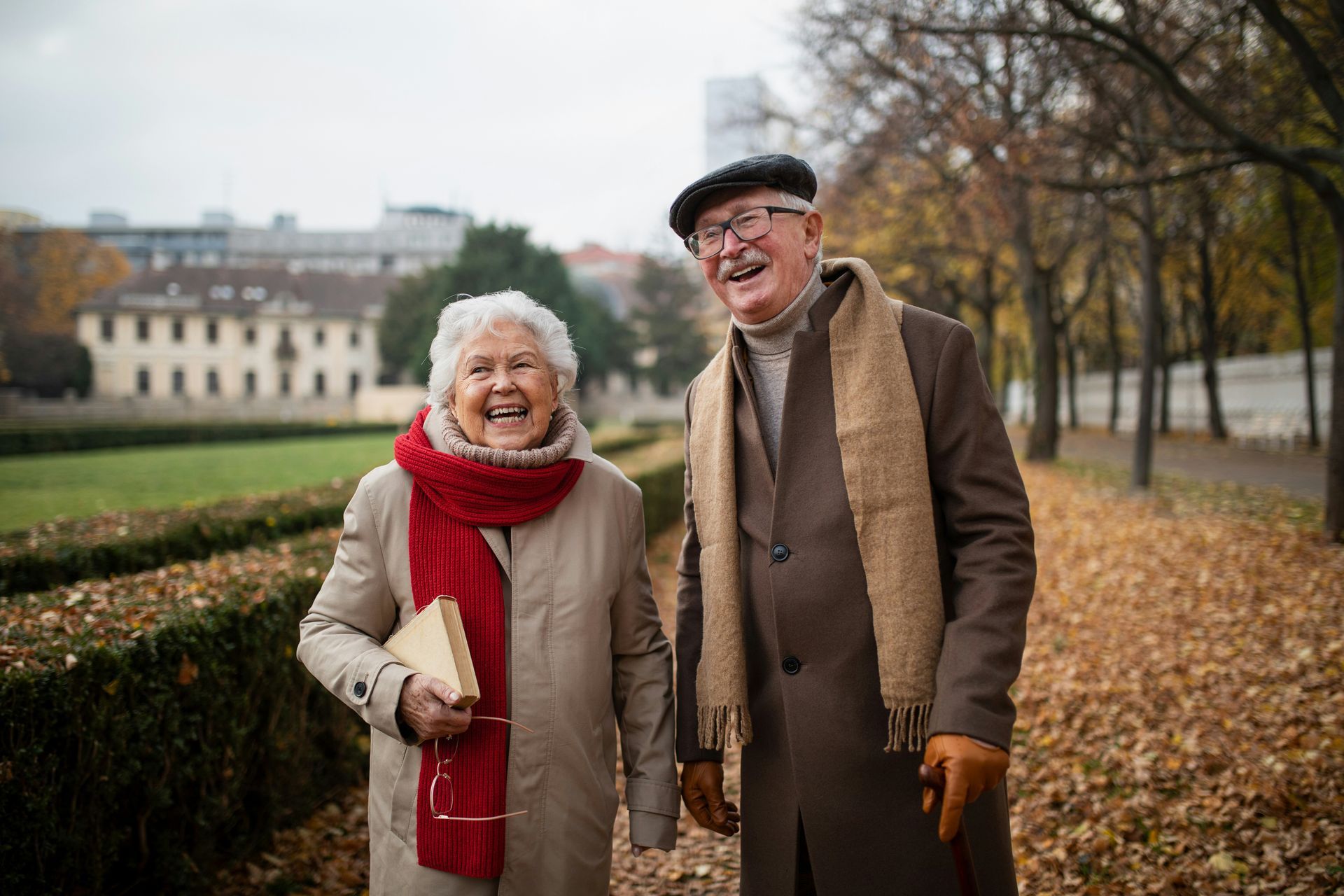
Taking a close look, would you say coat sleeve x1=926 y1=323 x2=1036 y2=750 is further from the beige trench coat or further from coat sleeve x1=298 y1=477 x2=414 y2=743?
coat sleeve x1=298 y1=477 x2=414 y2=743

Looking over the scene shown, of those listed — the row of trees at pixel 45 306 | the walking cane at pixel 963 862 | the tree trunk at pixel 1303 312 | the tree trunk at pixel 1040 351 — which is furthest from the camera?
the row of trees at pixel 45 306

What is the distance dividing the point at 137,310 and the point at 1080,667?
72.4 metres

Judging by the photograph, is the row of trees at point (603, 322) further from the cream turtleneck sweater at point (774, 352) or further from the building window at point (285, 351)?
the cream turtleneck sweater at point (774, 352)

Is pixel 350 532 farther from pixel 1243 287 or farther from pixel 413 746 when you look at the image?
pixel 1243 287

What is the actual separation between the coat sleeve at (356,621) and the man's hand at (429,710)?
44 millimetres

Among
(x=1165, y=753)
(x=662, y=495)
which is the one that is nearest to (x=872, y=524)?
(x=1165, y=753)

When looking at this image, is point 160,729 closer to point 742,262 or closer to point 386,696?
point 386,696

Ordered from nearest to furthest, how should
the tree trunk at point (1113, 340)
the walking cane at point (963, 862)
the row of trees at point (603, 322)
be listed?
the walking cane at point (963, 862) < the tree trunk at point (1113, 340) < the row of trees at point (603, 322)

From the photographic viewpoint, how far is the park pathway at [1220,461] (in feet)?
43.5

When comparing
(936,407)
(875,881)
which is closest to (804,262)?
(936,407)

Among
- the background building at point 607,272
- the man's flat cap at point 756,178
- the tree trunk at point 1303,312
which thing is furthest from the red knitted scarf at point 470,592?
the background building at point 607,272

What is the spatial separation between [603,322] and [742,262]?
5795cm

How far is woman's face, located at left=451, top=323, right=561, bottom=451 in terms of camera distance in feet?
7.63

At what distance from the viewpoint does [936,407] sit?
6.62 ft
